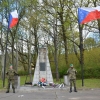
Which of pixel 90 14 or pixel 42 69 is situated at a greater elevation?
pixel 90 14

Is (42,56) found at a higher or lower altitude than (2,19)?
lower

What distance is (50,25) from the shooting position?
31891mm

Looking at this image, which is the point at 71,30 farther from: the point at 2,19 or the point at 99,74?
the point at 2,19

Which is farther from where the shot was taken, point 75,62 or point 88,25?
point 75,62

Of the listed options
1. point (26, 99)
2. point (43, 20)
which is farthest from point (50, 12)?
point (26, 99)

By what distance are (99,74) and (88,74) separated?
155 centimetres

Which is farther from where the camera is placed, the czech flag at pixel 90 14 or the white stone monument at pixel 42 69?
the white stone monument at pixel 42 69

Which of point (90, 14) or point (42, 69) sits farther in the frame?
point (42, 69)

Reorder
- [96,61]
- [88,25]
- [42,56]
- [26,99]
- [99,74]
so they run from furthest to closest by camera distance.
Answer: [96,61]
[99,74]
[88,25]
[42,56]
[26,99]

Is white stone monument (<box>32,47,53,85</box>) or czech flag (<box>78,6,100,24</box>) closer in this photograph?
czech flag (<box>78,6,100,24</box>)

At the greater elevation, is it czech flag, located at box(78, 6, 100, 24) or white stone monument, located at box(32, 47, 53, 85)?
czech flag, located at box(78, 6, 100, 24)

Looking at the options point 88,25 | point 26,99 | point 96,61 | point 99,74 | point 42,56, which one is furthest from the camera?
point 96,61

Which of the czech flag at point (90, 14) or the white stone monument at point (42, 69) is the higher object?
the czech flag at point (90, 14)

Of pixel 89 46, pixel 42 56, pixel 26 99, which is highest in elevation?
pixel 89 46
